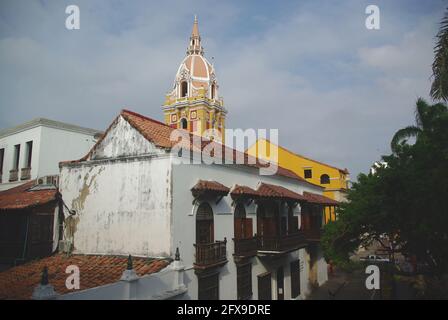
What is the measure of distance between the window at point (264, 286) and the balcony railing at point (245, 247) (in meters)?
1.70

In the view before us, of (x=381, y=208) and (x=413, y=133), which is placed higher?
(x=413, y=133)

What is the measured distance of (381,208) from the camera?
1248 centimetres

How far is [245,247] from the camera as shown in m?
14.4

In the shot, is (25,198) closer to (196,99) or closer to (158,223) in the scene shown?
(158,223)

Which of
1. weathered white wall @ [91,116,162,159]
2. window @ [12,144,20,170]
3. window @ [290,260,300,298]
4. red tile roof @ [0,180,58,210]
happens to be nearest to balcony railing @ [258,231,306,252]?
window @ [290,260,300,298]

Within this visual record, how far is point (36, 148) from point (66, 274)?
8.91m

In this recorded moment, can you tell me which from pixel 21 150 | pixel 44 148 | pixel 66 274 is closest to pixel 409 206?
pixel 66 274

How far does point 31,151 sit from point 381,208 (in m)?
16.7

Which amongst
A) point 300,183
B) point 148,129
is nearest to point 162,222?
point 148,129

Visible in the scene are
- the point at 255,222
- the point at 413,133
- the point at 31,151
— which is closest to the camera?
the point at 255,222

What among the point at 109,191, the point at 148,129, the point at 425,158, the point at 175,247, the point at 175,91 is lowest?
the point at 175,247

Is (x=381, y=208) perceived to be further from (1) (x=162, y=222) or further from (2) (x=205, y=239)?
(1) (x=162, y=222)

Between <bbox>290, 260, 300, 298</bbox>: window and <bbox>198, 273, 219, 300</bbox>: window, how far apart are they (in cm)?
815

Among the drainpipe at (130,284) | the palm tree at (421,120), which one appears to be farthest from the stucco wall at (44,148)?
the palm tree at (421,120)
